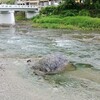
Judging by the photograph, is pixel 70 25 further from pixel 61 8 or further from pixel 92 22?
pixel 61 8

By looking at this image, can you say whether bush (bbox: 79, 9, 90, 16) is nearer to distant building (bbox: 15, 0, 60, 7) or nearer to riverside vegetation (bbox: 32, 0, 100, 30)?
riverside vegetation (bbox: 32, 0, 100, 30)

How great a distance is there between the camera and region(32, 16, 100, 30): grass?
148 feet

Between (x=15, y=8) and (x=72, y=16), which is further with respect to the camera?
(x=15, y=8)

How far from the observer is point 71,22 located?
48906 millimetres

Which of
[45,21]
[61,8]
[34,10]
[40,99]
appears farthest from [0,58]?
[34,10]

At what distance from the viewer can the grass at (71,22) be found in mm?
44997

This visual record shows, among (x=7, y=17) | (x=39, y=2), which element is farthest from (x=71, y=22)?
(x=39, y=2)

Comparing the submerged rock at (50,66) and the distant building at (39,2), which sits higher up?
the distant building at (39,2)

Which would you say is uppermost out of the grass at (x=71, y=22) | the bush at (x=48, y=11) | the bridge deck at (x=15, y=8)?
the bridge deck at (x=15, y=8)

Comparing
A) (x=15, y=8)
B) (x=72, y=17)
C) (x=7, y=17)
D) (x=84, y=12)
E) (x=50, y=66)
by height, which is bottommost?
(x=7, y=17)

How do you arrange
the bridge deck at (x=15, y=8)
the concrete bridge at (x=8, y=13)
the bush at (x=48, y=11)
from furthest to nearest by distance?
the concrete bridge at (x=8, y=13), the bridge deck at (x=15, y=8), the bush at (x=48, y=11)

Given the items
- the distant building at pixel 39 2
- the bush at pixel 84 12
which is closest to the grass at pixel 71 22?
the bush at pixel 84 12

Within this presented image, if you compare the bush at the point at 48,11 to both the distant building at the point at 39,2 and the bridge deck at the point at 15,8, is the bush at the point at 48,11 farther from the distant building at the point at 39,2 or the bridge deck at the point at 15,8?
the distant building at the point at 39,2

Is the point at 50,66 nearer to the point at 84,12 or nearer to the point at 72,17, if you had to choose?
the point at 72,17
